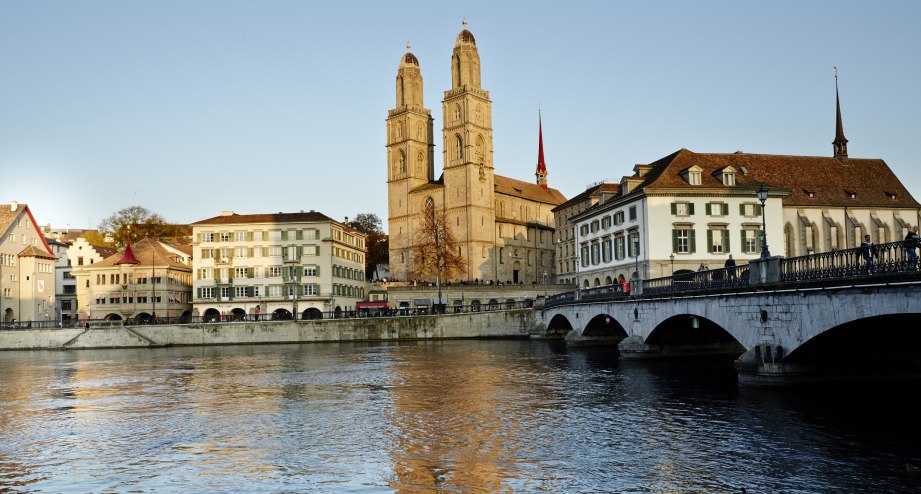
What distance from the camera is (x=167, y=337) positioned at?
3093 inches

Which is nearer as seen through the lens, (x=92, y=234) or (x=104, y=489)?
(x=104, y=489)

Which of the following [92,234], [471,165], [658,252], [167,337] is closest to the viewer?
[658,252]

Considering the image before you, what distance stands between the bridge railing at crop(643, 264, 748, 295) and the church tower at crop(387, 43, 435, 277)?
87460mm

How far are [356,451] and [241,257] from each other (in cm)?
7850

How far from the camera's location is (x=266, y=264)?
309 ft

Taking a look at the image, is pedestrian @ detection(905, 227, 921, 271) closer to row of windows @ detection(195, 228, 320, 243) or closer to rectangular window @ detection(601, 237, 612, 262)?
rectangular window @ detection(601, 237, 612, 262)

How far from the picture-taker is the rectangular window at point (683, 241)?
64.8 metres

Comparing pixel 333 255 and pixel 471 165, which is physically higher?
pixel 471 165

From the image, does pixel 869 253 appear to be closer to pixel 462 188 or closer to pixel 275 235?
pixel 275 235

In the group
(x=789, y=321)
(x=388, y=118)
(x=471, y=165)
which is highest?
(x=388, y=118)

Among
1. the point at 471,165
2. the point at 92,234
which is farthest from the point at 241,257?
the point at 92,234

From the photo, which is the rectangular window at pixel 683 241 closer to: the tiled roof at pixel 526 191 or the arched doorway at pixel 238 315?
the arched doorway at pixel 238 315

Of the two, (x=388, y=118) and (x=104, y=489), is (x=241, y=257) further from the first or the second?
(x=104, y=489)

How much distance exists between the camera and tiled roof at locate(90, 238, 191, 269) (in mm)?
97031
